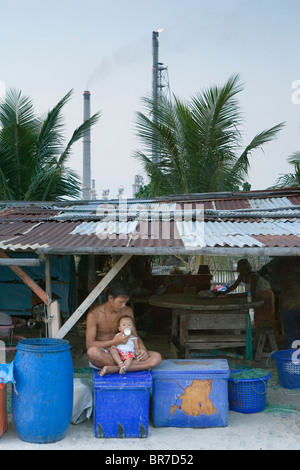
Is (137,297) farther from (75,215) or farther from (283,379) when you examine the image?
(283,379)

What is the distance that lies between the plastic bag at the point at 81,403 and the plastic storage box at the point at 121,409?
407mm

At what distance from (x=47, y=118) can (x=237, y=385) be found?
12829 millimetres

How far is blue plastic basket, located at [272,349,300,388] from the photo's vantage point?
273 inches

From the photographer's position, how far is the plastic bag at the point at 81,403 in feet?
18.6

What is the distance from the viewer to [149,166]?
17250mm

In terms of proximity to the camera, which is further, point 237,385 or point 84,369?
point 84,369

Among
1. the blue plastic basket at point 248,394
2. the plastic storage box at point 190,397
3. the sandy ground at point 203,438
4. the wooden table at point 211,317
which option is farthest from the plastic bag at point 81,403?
the wooden table at point 211,317

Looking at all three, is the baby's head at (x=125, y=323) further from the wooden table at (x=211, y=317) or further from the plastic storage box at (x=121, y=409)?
the wooden table at (x=211, y=317)

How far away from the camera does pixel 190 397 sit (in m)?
5.61

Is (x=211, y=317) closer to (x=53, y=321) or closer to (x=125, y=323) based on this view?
(x=125, y=323)

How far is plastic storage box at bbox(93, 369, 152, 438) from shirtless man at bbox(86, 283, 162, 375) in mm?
238

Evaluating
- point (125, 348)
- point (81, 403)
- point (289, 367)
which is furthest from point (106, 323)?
point (289, 367)

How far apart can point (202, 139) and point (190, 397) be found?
11624 millimetres
